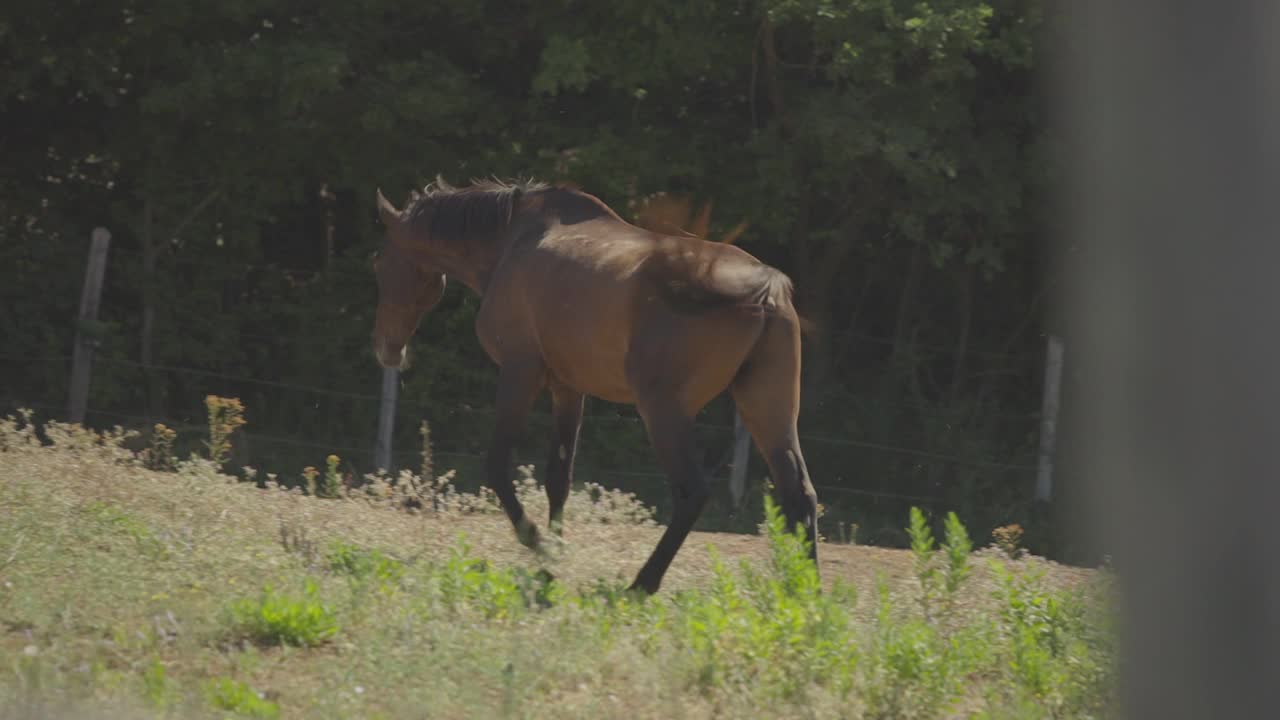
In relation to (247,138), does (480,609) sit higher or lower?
lower

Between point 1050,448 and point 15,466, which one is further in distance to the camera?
point 1050,448

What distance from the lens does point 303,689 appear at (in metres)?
4.43

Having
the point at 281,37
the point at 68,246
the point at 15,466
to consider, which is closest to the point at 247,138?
the point at 281,37

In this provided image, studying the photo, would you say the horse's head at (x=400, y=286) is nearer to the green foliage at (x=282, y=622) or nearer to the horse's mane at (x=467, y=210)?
the horse's mane at (x=467, y=210)

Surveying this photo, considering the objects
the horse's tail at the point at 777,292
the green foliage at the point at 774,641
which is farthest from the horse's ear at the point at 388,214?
the green foliage at the point at 774,641

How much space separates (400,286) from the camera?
7840 millimetres

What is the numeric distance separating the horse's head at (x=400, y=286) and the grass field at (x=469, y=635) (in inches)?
57.9

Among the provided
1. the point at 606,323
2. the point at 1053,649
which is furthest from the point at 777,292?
the point at 1053,649

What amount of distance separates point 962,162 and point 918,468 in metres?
3.12

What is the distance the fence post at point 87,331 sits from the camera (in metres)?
12.0

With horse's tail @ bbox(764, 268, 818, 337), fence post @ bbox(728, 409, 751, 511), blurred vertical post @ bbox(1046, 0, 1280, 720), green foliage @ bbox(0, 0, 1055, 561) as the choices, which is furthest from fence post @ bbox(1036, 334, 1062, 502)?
blurred vertical post @ bbox(1046, 0, 1280, 720)

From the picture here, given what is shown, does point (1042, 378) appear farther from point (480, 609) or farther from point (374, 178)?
point (480, 609)

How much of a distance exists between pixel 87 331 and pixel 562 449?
647 cm

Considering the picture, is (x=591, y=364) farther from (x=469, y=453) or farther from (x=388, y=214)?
(x=469, y=453)
